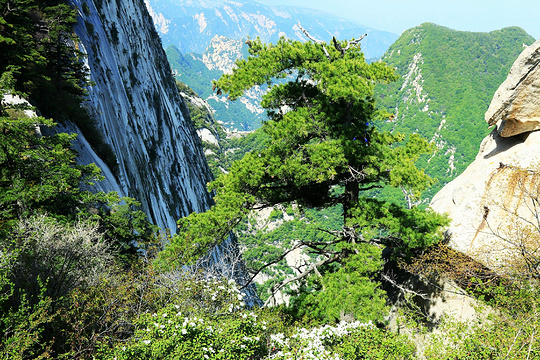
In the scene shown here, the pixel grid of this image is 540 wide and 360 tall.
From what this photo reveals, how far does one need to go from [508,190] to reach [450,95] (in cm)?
18306

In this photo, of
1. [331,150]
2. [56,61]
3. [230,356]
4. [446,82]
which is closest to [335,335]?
[230,356]

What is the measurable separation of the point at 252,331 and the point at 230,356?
4.28 feet

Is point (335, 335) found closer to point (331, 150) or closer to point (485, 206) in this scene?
point (331, 150)

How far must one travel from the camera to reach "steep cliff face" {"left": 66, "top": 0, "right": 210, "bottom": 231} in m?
Result: 25.4

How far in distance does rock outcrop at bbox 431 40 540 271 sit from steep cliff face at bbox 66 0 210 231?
17809 millimetres

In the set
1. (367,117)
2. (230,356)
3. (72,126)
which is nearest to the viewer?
(230,356)

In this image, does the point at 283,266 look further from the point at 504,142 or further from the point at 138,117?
the point at 138,117

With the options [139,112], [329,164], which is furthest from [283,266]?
[139,112]

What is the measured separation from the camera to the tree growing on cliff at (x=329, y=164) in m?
8.95

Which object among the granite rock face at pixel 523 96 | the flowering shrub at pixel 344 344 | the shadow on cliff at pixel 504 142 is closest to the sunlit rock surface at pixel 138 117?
the flowering shrub at pixel 344 344

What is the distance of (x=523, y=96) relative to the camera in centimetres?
1127

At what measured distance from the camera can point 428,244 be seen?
960 cm

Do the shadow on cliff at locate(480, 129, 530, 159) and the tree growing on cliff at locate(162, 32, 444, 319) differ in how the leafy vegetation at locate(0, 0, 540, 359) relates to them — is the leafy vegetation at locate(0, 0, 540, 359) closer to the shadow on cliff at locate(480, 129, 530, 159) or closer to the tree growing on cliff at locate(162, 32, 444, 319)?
the tree growing on cliff at locate(162, 32, 444, 319)

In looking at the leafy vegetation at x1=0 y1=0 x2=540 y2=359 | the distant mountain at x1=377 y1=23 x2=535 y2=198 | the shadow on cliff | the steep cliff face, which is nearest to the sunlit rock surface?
the steep cliff face
